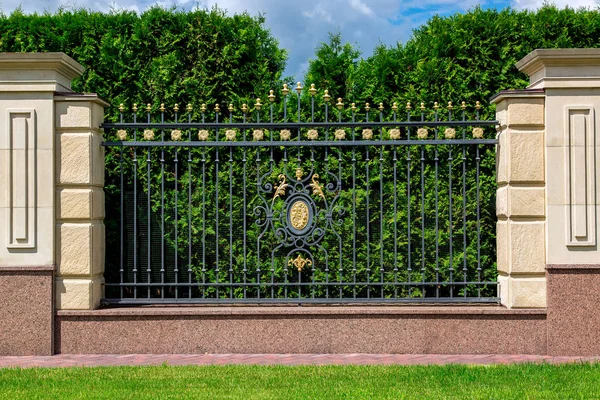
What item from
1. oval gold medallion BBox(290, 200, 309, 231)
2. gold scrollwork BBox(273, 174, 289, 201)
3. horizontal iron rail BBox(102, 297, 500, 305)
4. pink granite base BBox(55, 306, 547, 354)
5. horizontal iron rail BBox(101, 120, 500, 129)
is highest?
horizontal iron rail BBox(101, 120, 500, 129)

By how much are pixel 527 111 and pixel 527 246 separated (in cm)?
137

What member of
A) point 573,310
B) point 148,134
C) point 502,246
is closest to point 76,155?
point 148,134

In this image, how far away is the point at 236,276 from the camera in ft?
34.0

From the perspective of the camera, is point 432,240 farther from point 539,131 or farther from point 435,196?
point 539,131

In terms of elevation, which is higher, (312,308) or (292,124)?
(292,124)

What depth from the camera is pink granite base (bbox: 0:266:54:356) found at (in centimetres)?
892

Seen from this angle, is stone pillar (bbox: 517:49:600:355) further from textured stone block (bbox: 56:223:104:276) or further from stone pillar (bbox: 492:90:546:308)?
textured stone block (bbox: 56:223:104:276)

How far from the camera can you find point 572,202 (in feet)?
29.0

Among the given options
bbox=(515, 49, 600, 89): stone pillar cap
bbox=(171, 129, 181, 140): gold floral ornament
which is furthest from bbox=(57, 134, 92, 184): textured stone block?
bbox=(515, 49, 600, 89): stone pillar cap

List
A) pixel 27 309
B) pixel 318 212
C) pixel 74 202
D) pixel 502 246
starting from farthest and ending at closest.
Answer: pixel 318 212, pixel 502 246, pixel 74 202, pixel 27 309

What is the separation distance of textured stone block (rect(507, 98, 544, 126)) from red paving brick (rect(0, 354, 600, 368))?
7.76 feet

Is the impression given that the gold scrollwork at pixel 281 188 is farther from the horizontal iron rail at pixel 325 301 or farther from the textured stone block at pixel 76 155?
the textured stone block at pixel 76 155

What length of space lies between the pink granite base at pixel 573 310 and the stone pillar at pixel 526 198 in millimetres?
131

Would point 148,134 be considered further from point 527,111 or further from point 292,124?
point 527,111
